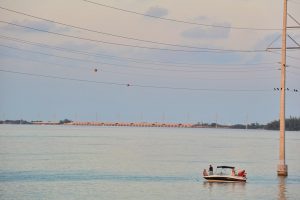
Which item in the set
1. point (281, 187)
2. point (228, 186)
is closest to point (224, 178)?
point (228, 186)

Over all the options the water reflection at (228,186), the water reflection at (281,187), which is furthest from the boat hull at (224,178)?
the water reflection at (281,187)

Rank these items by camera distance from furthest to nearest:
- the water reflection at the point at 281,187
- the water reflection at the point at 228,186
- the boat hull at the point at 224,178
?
the boat hull at the point at 224,178 → the water reflection at the point at 228,186 → the water reflection at the point at 281,187

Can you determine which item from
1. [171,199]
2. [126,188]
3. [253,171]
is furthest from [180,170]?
[171,199]

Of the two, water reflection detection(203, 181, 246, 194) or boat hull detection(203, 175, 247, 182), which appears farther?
boat hull detection(203, 175, 247, 182)

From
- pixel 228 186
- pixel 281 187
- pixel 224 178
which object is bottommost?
pixel 228 186

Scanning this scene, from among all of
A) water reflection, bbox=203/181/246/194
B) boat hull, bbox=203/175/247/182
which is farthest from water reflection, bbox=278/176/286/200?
boat hull, bbox=203/175/247/182

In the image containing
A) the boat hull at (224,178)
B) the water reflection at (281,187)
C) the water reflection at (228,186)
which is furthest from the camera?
the boat hull at (224,178)

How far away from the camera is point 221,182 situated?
8831 cm

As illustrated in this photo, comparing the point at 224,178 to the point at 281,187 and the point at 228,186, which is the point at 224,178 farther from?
the point at 281,187

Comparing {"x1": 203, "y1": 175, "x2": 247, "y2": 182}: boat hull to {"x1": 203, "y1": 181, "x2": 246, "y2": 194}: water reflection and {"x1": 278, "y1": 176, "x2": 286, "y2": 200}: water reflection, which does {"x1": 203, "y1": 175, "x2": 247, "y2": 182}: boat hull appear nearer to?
{"x1": 203, "y1": 181, "x2": 246, "y2": 194}: water reflection

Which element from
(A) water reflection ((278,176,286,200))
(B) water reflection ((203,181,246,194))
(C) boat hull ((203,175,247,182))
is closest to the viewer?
(A) water reflection ((278,176,286,200))

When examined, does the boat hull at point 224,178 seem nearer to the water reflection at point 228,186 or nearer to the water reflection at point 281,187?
the water reflection at point 228,186

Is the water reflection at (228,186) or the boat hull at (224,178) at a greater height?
the boat hull at (224,178)

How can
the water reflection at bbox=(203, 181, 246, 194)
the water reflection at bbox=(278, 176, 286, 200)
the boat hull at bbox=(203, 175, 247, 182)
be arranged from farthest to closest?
the boat hull at bbox=(203, 175, 247, 182) → the water reflection at bbox=(203, 181, 246, 194) → the water reflection at bbox=(278, 176, 286, 200)
